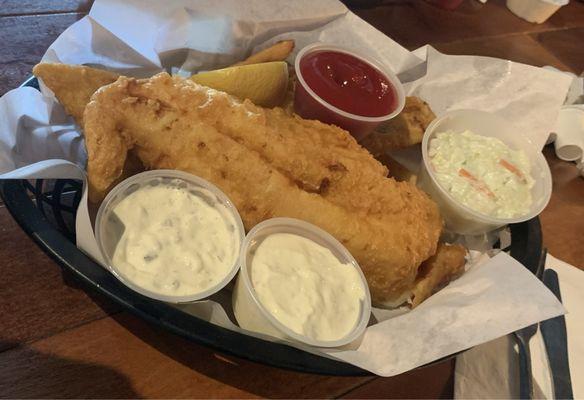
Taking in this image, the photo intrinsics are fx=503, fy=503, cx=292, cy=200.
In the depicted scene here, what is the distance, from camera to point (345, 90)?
1.65m

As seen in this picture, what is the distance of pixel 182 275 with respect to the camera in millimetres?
1155

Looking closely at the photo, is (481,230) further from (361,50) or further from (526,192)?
(361,50)

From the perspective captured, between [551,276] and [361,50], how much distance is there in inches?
41.7

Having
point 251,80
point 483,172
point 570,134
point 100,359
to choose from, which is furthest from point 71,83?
point 570,134

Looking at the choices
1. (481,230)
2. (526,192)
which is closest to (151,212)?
(481,230)

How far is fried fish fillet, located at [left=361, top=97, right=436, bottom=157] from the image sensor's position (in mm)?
1758

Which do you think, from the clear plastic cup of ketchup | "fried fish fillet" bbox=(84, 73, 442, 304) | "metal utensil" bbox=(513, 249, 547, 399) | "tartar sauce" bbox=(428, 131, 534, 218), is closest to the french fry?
the clear plastic cup of ketchup

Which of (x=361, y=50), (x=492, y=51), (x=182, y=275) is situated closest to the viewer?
(x=182, y=275)

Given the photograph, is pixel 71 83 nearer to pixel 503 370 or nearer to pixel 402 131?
pixel 402 131

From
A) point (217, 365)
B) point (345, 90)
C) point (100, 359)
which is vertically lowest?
point (217, 365)

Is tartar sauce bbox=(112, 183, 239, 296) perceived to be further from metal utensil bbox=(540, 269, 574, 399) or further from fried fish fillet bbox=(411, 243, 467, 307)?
metal utensil bbox=(540, 269, 574, 399)

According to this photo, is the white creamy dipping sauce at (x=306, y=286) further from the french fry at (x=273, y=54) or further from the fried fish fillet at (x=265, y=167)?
the french fry at (x=273, y=54)

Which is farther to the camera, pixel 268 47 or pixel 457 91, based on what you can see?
pixel 457 91

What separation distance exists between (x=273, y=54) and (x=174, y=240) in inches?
30.5
